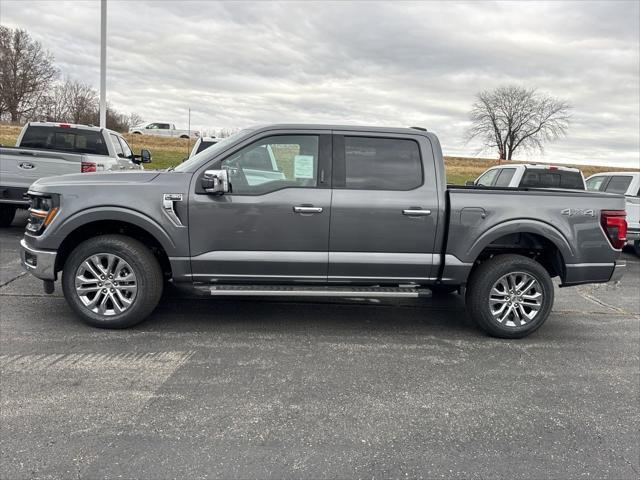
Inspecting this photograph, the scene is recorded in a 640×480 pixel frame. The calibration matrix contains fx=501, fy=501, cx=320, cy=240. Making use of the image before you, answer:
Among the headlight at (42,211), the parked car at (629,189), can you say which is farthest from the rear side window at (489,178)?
the headlight at (42,211)

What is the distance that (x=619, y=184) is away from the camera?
10.9 metres

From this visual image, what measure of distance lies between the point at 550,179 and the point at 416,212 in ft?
23.0

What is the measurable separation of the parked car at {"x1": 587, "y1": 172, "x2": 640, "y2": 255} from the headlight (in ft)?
31.7

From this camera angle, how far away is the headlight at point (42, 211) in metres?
4.46

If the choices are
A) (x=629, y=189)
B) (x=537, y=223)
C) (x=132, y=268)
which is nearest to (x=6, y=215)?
(x=132, y=268)

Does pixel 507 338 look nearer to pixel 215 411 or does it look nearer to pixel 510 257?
pixel 510 257

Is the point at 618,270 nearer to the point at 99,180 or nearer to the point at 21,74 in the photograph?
the point at 99,180

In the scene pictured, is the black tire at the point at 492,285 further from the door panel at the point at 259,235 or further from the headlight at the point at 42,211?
the headlight at the point at 42,211

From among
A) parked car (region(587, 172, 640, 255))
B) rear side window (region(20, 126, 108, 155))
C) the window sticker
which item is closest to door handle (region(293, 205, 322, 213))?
the window sticker

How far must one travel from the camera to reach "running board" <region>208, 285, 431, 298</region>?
4.51m

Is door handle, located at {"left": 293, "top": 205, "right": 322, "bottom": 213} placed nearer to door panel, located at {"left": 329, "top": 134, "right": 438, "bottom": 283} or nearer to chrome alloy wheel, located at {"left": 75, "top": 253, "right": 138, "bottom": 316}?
door panel, located at {"left": 329, "top": 134, "right": 438, "bottom": 283}

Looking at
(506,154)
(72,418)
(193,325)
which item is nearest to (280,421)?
(72,418)

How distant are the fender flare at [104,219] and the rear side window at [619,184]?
988cm

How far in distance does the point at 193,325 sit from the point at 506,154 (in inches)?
2309
